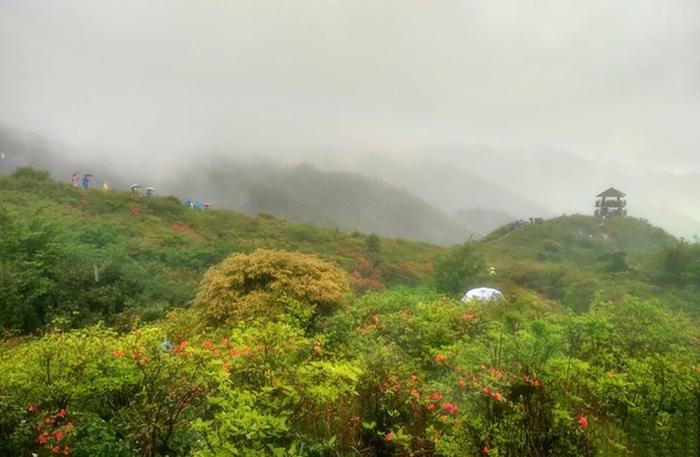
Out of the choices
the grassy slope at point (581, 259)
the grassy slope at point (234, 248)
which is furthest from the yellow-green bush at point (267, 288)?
the grassy slope at point (581, 259)

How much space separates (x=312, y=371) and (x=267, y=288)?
508 centimetres

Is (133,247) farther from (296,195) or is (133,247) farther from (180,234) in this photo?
(296,195)

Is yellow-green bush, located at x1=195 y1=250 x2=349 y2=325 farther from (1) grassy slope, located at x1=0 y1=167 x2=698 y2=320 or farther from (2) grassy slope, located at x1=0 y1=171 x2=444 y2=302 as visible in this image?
(2) grassy slope, located at x1=0 y1=171 x2=444 y2=302

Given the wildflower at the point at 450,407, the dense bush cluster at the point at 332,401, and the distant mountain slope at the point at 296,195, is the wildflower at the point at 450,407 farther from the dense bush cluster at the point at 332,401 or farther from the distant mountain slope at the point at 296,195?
the distant mountain slope at the point at 296,195

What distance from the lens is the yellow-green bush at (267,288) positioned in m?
8.50

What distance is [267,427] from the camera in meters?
3.42

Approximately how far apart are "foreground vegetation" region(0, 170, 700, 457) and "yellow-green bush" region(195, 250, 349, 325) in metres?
0.03

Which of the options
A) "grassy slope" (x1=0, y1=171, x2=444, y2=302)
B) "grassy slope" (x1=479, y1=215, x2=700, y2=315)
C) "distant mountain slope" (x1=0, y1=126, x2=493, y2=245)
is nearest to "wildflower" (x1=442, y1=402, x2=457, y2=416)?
"grassy slope" (x1=479, y1=215, x2=700, y2=315)

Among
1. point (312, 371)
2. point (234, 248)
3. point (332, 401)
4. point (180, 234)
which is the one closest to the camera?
point (312, 371)

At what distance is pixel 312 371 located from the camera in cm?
420

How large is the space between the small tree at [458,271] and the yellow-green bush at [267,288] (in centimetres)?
914

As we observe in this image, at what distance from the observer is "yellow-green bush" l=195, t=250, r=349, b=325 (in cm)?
850

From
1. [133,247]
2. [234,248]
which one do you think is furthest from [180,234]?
[133,247]

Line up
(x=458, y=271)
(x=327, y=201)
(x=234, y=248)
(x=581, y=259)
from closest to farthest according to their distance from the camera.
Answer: (x=458, y=271) < (x=234, y=248) < (x=581, y=259) < (x=327, y=201)
